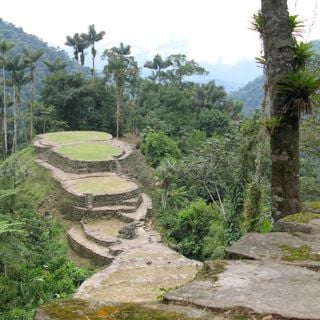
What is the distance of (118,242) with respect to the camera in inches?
674

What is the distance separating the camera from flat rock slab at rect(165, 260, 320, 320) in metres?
2.08

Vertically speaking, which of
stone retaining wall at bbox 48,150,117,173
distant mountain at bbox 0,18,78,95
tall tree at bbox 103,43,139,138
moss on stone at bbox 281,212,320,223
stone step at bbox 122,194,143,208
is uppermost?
distant mountain at bbox 0,18,78,95

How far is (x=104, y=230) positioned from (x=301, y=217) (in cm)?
1546

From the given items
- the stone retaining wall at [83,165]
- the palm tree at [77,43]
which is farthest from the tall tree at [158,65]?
the stone retaining wall at [83,165]

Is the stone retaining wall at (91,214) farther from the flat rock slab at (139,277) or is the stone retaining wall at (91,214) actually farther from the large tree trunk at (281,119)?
the large tree trunk at (281,119)

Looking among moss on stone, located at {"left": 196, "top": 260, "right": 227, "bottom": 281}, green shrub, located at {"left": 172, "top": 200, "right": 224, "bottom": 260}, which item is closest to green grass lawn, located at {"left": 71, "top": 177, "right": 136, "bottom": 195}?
green shrub, located at {"left": 172, "top": 200, "right": 224, "bottom": 260}

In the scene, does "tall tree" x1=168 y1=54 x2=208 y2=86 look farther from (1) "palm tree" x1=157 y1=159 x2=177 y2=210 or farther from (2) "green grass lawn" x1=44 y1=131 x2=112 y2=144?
(1) "palm tree" x1=157 y1=159 x2=177 y2=210

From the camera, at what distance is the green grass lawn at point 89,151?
24.5 m

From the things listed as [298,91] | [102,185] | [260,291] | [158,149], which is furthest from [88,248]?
[260,291]

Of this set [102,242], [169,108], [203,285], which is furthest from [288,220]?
[169,108]

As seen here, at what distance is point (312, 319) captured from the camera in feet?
6.43

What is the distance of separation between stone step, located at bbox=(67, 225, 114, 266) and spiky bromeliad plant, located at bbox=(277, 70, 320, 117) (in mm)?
12647

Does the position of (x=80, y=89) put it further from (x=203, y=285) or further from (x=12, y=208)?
(x=203, y=285)

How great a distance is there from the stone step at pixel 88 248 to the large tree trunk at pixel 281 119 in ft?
40.4
